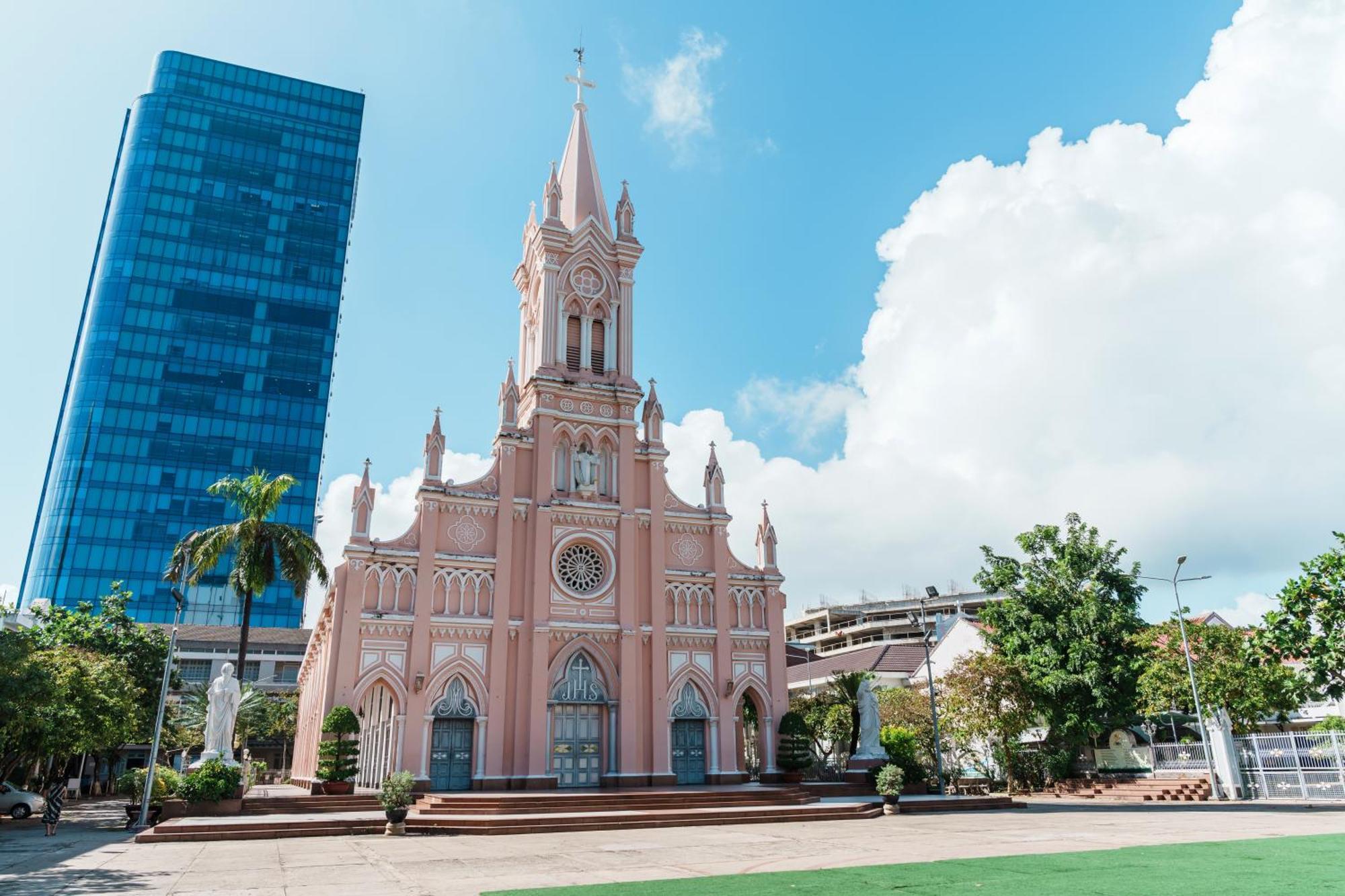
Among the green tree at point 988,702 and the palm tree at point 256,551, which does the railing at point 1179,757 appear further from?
the palm tree at point 256,551

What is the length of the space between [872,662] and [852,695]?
21474mm

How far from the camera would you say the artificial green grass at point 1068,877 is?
10.5 meters

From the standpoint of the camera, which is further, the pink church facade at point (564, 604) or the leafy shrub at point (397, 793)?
the pink church facade at point (564, 604)

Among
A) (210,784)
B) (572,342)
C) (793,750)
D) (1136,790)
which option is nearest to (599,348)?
(572,342)

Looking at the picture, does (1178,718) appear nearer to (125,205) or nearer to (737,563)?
(737,563)

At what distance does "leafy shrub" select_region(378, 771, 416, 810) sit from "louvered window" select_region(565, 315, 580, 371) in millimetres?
17949

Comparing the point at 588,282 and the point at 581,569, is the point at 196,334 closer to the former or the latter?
the point at 588,282

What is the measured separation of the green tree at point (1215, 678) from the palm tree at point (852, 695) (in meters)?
→ 10.3

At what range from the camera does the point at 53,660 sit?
2777cm

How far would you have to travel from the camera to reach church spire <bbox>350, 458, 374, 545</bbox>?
29125 mm

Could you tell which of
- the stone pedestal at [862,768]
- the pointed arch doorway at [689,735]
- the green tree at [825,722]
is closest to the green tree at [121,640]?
the pointed arch doorway at [689,735]

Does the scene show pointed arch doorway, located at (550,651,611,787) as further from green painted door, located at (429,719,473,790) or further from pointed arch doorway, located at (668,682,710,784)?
green painted door, located at (429,719,473,790)

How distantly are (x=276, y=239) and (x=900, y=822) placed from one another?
89852 mm

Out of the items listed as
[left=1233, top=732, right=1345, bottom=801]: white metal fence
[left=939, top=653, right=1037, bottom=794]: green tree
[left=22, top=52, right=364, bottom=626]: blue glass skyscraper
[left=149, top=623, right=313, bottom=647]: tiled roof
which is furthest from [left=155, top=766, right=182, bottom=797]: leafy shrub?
[left=22, top=52, right=364, bottom=626]: blue glass skyscraper
